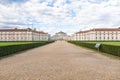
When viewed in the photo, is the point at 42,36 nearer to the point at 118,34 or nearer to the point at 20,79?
the point at 118,34

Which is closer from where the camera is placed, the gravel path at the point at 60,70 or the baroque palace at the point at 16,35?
the gravel path at the point at 60,70

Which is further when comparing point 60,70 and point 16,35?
point 16,35

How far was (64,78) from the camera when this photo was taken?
780 centimetres

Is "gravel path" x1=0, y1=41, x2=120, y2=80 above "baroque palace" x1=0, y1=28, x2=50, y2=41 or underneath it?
underneath

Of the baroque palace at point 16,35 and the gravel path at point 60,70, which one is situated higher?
the baroque palace at point 16,35

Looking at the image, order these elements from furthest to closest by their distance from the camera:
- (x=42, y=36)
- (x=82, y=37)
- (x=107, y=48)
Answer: (x=42, y=36), (x=82, y=37), (x=107, y=48)

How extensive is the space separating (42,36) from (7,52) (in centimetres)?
16278

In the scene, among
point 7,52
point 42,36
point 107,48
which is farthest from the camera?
point 42,36

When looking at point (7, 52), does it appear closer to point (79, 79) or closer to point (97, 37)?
point (79, 79)

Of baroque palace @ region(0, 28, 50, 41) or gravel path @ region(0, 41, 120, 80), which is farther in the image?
baroque palace @ region(0, 28, 50, 41)

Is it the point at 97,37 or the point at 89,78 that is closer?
the point at 89,78

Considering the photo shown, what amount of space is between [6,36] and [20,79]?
14720cm

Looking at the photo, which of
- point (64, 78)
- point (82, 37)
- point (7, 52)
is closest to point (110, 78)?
point (64, 78)

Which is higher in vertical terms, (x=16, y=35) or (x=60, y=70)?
(x=16, y=35)
